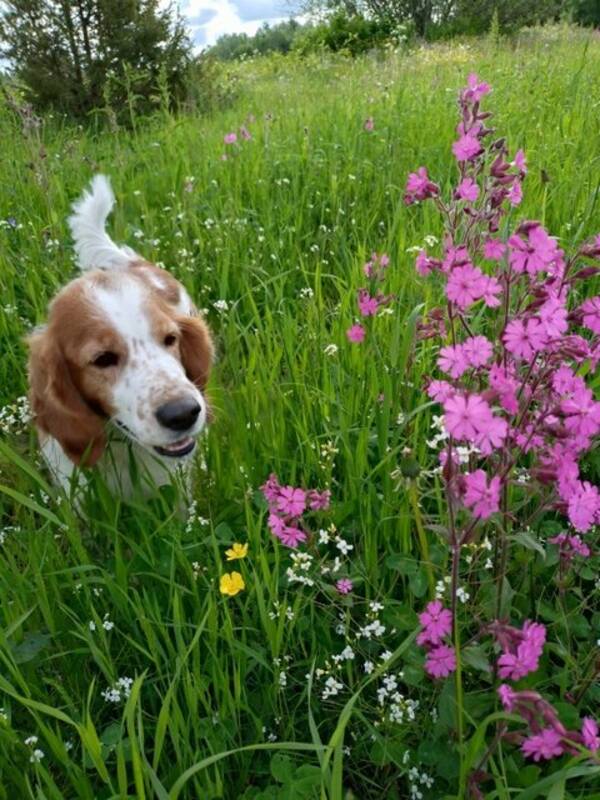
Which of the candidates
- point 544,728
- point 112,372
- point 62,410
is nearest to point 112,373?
point 112,372

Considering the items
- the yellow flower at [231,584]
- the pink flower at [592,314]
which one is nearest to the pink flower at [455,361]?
the pink flower at [592,314]

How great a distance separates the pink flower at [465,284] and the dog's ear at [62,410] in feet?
5.17

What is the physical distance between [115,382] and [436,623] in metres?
1.49

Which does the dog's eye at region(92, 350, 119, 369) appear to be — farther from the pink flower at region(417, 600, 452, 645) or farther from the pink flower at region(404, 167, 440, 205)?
the pink flower at region(417, 600, 452, 645)

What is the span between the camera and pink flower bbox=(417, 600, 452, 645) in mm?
1264

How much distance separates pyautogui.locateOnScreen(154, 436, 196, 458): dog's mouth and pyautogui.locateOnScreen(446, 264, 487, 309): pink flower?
52.9 inches

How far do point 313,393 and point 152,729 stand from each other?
1.23 meters

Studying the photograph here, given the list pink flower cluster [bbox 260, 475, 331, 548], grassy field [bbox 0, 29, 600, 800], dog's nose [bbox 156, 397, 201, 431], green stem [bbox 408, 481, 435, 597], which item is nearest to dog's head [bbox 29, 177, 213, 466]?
dog's nose [bbox 156, 397, 201, 431]

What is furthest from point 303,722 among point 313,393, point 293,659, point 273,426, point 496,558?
point 313,393

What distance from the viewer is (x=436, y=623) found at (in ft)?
4.17

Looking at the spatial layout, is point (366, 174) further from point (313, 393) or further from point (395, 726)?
point (395, 726)

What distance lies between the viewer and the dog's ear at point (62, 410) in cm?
239

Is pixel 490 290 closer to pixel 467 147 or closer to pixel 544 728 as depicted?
pixel 467 147

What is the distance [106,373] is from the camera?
238cm
